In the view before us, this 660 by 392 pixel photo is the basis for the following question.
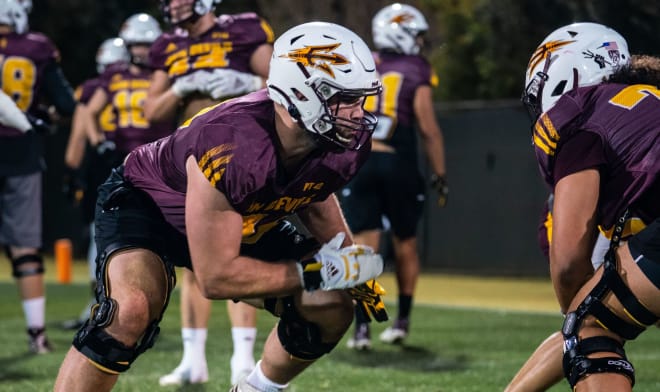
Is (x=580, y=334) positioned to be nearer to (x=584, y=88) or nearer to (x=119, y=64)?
(x=584, y=88)

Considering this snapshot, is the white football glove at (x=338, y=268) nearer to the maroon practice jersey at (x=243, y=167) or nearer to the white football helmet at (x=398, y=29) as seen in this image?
the maroon practice jersey at (x=243, y=167)

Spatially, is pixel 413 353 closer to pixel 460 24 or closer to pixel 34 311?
pixel 34 311

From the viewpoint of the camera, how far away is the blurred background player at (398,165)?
25.9 ft

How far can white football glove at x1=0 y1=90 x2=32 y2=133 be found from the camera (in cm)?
698

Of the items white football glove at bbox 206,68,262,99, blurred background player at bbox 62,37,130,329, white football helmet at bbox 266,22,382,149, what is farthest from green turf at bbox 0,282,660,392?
white football helmet at bbox 266,22,382,149

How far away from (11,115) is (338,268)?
141 inches

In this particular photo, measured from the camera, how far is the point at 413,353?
7430 millimetres

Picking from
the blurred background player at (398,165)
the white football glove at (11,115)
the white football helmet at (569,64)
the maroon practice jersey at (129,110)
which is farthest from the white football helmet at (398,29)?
the white football helmet at (569,64)

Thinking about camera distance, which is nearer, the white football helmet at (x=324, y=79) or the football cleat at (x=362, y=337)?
the white football helmet at (x=324, y=79)

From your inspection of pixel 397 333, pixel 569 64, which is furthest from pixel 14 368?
pixel 569 64

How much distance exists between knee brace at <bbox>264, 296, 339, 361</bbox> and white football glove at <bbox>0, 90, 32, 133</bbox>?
3072mm

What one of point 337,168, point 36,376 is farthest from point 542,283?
point 337,168

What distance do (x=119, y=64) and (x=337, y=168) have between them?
5.67 m

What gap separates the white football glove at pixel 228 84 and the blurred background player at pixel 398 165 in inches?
61.9
